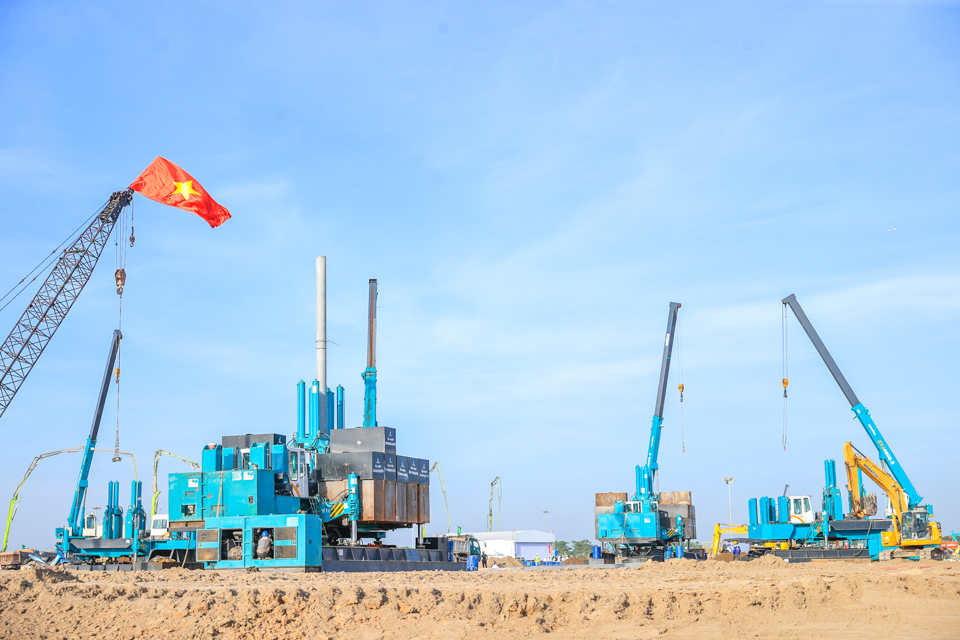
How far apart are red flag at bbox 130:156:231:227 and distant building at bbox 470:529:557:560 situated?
74215 mm

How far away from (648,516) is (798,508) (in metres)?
9.40

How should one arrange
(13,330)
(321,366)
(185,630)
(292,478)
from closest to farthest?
(185,630)
(292,478)
(321,366)
(13,330)

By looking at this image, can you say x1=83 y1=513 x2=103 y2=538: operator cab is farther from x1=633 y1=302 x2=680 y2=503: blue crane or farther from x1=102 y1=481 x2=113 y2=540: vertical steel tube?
x1=633 y1=302 x2=680 y2=503: blue crane

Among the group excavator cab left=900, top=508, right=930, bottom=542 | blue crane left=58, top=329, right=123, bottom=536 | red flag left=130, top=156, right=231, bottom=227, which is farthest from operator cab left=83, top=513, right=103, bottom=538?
excavator cab left=900, top=508, right=930, bottom=542

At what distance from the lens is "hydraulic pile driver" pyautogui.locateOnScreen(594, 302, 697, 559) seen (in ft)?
207

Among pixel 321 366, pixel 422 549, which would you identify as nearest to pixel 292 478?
pixel 422 549

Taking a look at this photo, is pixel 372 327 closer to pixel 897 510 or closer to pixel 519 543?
pixel 897 510

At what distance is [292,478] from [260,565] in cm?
640

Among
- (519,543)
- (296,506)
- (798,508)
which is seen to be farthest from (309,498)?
(519,543)

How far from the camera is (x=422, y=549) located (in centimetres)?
5225

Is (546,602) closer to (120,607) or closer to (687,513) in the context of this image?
(120,607)

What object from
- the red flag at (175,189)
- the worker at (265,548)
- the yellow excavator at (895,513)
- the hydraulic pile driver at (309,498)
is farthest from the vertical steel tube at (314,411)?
the yellow excavator at (895,513)

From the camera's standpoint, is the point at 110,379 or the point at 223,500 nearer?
the point at 223,500

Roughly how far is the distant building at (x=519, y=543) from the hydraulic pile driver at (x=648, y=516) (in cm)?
4687
